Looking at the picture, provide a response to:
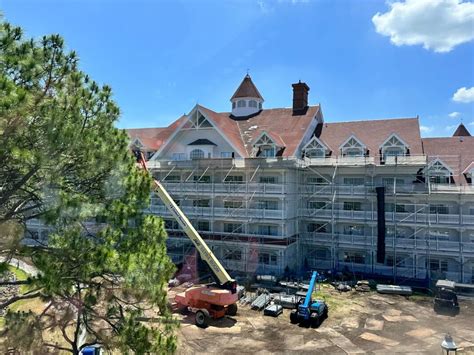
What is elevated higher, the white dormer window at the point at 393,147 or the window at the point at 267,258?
the white dormer window at the point at 393,147

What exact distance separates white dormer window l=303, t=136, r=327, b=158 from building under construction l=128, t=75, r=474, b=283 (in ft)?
0.33

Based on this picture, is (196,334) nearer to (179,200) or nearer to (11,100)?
(11,100)

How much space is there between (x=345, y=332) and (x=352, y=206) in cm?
1630

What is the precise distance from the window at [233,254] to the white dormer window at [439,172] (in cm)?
1811

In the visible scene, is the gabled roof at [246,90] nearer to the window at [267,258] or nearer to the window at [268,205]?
the window at [268,205]

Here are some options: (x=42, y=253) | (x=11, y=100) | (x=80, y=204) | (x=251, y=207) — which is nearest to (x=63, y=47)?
(x=11, y=100)

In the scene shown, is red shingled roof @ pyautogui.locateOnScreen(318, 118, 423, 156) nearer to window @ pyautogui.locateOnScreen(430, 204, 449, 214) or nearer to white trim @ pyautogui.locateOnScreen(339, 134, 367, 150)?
white trim @ pyautogui.locateOnScreen(339, 134, 367, 150)

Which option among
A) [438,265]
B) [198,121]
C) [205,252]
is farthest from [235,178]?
[438,265]

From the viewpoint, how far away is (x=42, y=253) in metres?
9.83

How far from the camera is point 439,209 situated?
32688mm

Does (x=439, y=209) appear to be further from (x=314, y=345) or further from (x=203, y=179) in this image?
(x=203, y=179)

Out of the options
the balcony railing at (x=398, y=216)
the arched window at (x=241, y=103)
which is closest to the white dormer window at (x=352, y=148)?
the balcony railing at (x=398, y=216)

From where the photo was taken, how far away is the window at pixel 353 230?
35.3 metres

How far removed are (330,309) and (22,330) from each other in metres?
19.9
